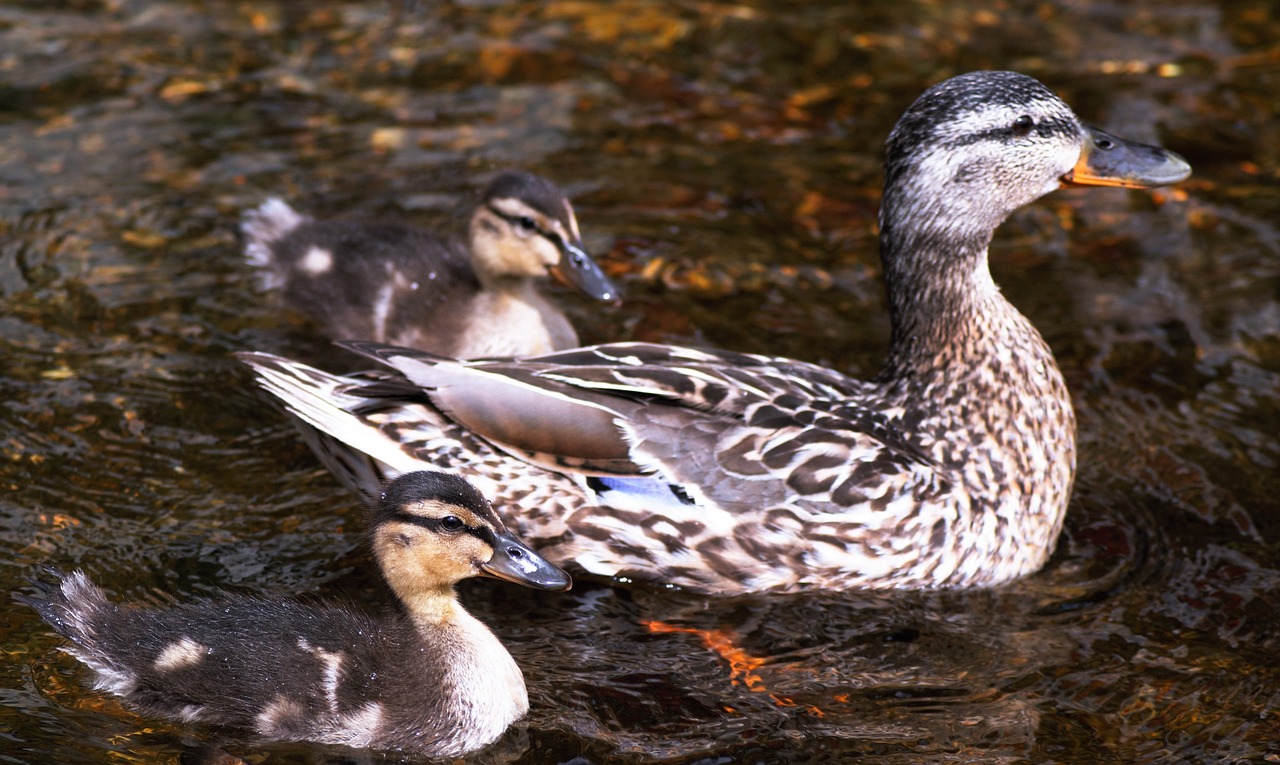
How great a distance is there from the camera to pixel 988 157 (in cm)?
445

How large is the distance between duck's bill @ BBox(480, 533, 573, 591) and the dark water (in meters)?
0.32

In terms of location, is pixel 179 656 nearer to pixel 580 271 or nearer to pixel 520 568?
pixel 520 568

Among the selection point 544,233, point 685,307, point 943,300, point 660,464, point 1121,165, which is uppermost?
point 1121,165

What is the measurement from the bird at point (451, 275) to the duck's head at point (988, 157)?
125 centimetres

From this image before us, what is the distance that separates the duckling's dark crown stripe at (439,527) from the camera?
12.5 ft

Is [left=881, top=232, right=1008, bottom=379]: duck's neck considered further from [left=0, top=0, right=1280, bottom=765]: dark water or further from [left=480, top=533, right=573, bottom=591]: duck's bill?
[left=480, top=533, right=573, bottom=591]: duck's bill

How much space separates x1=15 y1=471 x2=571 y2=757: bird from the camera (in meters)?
3.72

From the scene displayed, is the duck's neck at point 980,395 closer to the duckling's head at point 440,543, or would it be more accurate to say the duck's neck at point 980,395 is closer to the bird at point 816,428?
the bird at point 816,428

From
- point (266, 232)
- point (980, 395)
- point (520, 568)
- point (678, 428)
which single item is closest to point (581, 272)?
point (678, 428)

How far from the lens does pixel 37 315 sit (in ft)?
17.8

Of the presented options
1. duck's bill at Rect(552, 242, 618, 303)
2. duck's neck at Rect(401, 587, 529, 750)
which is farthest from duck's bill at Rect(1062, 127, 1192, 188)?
duck's neck at Rect(401, 587, 529, 750)

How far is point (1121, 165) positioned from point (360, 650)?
100 inches

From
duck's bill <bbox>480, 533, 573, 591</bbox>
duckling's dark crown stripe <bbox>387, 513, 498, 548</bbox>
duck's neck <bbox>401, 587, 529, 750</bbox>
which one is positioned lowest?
duck's neck <bbox>401, 587, 529, 750</bbox>

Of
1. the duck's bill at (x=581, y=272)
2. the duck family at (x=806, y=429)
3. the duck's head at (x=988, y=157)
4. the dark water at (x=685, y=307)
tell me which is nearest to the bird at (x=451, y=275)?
the duck's bill at (x=581, y=272)
